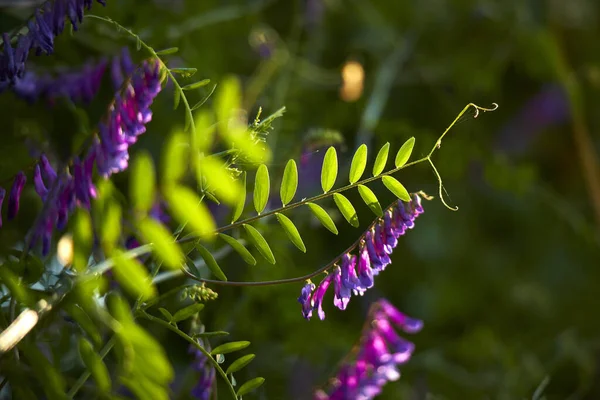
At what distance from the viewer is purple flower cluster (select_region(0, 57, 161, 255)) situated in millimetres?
417

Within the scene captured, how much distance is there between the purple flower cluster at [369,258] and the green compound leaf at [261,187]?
2.2 inches

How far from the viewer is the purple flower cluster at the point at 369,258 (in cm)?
42

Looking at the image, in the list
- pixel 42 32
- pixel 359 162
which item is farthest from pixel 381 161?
pixel 42 32

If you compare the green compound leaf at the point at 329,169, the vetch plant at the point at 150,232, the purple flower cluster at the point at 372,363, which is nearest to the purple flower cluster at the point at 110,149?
the vetch plant at the point at 150,232

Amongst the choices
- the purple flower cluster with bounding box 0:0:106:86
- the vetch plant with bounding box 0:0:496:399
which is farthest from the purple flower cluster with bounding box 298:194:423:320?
the purple flower cluster with bounding box 0:0:106:86

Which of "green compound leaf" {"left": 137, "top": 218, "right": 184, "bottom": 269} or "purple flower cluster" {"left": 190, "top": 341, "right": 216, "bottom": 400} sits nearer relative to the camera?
"green compound leaf" {"left": 137, "top": 218, "right": 184, "bottom": 269}

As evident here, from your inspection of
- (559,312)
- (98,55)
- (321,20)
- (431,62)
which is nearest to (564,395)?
(559,312)

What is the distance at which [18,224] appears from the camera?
672 millimetres

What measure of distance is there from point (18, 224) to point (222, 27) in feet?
1.46

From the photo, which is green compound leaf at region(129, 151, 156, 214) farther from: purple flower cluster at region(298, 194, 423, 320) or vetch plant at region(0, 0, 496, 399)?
purple flower cluster at region(298, 194, 423, 320)

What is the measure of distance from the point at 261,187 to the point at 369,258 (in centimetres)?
8

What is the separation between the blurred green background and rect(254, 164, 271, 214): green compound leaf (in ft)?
0.51

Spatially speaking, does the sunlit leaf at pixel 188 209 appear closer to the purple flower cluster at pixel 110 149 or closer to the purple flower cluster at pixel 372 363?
the purple flower cluster at pixel 110 149

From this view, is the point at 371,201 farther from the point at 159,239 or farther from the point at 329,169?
the point at 159,239
